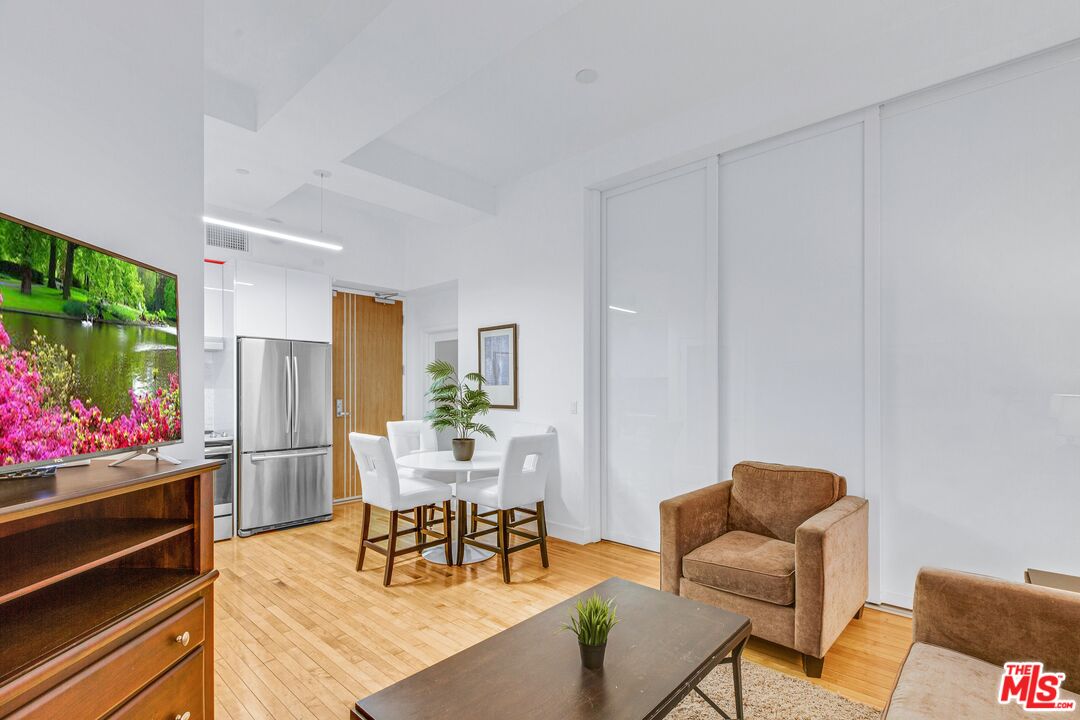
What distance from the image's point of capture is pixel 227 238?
15.4ft

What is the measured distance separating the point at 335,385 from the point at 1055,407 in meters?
5.64

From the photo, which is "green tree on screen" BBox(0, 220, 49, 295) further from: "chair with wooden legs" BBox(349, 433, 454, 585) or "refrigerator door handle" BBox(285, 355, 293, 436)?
"refrigerator door handle" BBox(285, 355, 293, 436)

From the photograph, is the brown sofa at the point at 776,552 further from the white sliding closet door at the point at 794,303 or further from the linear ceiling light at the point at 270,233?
the linear ceiling light at the point at 270,233

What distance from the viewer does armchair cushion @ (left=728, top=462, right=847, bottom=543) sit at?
9.43 ft

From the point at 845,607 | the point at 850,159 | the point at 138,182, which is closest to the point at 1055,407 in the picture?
the point at 845,607

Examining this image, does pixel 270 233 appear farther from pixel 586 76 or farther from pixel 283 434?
pixel 586 76

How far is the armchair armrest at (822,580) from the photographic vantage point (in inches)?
88.0

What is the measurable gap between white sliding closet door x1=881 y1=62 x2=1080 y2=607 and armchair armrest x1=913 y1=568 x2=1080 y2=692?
113 centimetres

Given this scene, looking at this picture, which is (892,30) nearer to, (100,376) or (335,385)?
(100,376)

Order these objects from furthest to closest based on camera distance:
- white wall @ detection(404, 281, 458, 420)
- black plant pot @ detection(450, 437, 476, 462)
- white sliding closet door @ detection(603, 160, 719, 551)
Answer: white wall @ detection(404, 281, 458, 420), black plant pot @ detection(450, 437, 476, 462), white sliding closet door @ detection(603, 160, 719, 551)

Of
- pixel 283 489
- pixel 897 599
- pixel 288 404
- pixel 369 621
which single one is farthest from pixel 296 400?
pixel 897 599

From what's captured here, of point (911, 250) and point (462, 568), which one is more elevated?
point (911, 250)

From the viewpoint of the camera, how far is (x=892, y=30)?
8.95 feet

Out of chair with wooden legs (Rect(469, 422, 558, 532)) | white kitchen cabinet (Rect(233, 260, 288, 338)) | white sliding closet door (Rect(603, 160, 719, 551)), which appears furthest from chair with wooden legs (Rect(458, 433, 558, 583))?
white kitchen cabinet (Rect(233, 260, 288, 338))
